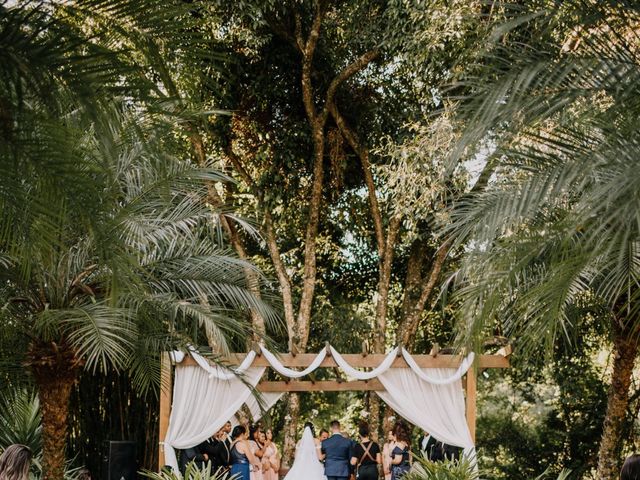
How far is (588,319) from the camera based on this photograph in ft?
58.7

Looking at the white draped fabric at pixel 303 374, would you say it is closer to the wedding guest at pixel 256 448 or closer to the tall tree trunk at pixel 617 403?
the wedding guest at pixel 256 448

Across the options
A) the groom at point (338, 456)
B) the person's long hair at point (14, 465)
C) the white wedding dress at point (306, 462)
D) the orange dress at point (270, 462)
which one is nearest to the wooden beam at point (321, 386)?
the white wedding dress at point (306, 462)

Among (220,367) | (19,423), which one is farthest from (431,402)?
(19,423)

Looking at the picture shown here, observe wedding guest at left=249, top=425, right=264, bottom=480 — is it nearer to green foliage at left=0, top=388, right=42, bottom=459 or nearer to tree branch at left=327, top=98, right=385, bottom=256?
green foliage at left=0, top=388, right=42, bottom=459

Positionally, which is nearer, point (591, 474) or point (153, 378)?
point (153, 378)

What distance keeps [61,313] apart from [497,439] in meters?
12.8

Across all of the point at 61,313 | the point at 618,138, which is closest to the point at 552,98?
the point at 618,138

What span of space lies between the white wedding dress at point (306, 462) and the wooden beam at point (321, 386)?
33.7 inches

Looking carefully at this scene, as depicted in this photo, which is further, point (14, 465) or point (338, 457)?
point (338, 457)

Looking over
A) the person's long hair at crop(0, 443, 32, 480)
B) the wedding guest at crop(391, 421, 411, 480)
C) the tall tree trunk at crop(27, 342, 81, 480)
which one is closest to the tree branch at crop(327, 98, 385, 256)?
the wedding guest at crop(391, 421, 411, 480)

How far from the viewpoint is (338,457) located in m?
13.9

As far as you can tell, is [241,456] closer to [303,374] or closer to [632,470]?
[303,374]

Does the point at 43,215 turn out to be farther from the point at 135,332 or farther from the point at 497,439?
the point at 497,439

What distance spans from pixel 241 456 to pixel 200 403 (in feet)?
4.93
